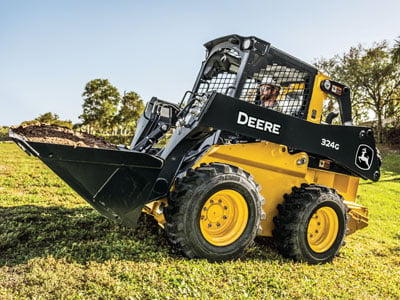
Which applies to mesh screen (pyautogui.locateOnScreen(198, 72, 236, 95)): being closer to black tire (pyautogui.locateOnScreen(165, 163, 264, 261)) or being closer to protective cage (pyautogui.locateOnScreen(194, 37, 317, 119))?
protective cage (pyautogui.locateOnScreen(194, 37, 317, 119))

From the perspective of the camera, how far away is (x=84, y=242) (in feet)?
12.2

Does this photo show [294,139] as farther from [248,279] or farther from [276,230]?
A: [248,279]

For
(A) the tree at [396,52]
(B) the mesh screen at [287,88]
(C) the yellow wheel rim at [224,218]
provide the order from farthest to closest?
(A) the tree at [396,52]
(B) the mesh screen at [287,88]
(C) the yellow wheel rim at [224,218]

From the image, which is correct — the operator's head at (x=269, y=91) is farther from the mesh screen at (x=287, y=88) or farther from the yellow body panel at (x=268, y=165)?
the yellow body panel at (x=268, y=165)

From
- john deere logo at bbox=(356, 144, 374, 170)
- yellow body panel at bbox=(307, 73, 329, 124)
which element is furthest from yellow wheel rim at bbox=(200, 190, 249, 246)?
john deere logo at bbox=(356, 144, 374, 170)

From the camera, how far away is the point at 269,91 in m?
4.34

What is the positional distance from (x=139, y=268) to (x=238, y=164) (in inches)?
62.5

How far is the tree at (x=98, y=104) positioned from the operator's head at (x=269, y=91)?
33236 millimetres

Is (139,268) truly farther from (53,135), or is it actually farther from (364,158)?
(364,158)

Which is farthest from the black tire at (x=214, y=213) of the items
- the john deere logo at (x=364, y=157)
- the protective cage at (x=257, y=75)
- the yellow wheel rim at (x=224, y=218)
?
the john deere logo at (x=364, y=157)

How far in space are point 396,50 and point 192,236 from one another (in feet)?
86.3

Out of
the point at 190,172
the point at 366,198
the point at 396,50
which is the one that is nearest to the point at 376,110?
the point at 396,50

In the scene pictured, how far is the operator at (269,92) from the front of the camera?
4.27m

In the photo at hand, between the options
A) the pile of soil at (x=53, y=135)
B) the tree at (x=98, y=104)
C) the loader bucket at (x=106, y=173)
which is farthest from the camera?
the tree at (x=98, y=104)
